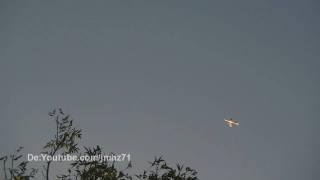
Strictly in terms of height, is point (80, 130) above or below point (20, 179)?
above

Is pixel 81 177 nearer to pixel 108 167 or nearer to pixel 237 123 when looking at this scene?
pixel 108 167

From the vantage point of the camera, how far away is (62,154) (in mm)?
22562

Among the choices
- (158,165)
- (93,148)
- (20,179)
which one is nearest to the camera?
(20,179)

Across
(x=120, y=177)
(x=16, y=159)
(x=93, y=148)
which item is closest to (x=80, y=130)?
(x=93, y=148)

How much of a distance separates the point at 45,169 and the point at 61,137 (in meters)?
3.88

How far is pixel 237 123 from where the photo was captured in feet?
280

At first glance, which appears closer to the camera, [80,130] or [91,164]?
[91,164]

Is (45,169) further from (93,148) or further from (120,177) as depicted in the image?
(120,177)

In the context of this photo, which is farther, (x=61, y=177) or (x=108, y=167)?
(x=61, y=177)

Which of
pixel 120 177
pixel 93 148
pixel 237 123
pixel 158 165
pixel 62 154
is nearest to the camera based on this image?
pixel 120 177

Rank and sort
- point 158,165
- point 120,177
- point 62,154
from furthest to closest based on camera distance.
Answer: point 62,154 < point 158,165 < point 120,177

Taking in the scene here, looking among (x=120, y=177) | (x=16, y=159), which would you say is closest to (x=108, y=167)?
(x=120, y=177)

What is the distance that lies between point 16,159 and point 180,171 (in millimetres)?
8731

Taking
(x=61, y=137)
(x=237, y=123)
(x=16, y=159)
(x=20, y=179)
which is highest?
(x=237, y=123)
